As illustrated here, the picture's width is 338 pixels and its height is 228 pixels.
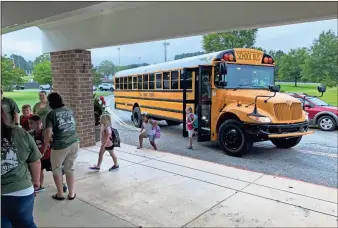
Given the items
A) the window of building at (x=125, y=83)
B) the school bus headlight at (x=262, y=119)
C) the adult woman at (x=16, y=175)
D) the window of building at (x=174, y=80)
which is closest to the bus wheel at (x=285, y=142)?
the school bus headlight at (x=262, y=119)

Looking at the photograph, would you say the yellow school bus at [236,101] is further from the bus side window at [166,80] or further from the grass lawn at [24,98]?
the grass lawn at [24,98]

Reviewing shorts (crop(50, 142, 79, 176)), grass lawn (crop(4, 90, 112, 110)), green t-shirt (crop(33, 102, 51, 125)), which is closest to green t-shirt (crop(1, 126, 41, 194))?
shorts (crop(50, 142, 79, 176))

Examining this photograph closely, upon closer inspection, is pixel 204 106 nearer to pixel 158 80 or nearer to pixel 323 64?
pixel 158 80

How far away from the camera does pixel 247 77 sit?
7.45 m

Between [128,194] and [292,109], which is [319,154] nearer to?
[292,109]

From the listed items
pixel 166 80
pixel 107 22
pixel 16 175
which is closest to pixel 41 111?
pixel 107 22

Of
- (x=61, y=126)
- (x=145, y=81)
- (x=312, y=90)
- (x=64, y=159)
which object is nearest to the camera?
(x=61, y=126)

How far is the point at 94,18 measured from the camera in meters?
5.75

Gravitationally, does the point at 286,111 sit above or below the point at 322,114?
above

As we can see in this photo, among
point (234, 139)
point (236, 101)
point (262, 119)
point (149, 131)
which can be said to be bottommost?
point (234, 139)

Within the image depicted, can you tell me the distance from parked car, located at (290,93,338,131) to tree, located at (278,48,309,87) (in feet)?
2.19

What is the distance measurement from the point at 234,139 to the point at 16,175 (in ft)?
17.5

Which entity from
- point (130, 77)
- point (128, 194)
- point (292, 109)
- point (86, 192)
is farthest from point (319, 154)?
point (130, 77)

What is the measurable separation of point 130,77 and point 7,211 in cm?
1041
